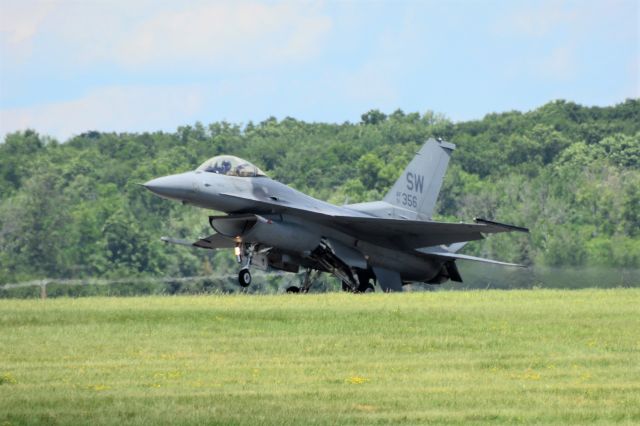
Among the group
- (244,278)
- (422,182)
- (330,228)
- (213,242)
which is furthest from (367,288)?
(244,278)

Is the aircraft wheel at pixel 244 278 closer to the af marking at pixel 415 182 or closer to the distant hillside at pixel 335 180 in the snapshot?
the af marking at pixel 415 182


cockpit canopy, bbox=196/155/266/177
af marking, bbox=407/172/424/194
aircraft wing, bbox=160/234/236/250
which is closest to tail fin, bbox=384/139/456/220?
af marking, bbox=407/172/424/194

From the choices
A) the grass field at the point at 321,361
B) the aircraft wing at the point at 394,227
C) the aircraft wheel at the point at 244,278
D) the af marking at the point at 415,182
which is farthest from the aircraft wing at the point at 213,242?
the grass field at the point at 321,361

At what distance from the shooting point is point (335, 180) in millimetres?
103312

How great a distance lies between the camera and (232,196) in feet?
101

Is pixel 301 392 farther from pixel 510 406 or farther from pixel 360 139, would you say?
pixel 360 139

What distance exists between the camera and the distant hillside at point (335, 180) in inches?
3061

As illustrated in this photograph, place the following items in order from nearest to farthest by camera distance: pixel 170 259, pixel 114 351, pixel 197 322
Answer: pixel 114 351, pixel 197 322, pixel 170 259

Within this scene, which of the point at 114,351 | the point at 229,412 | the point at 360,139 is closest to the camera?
the point at 229,412

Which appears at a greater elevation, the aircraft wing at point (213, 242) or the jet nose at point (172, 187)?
the jet nose at point (172, 187)

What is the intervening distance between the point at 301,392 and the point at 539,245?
51741 mm

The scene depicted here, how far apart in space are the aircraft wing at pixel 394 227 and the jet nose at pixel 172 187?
1247 mm

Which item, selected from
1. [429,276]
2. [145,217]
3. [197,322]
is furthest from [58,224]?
[197,322]

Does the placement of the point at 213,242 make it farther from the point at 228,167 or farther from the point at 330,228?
the point at 228,167
